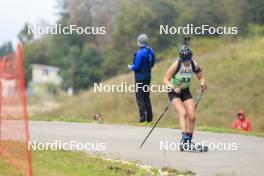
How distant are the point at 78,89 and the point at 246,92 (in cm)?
4613

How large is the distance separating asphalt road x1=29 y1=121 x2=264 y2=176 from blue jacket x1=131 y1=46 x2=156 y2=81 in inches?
46.7

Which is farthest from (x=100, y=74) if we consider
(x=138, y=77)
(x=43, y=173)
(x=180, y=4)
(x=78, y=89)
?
(x=43, y=173)

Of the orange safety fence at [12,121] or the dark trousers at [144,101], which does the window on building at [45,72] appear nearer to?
the dark trousers at [144,101]

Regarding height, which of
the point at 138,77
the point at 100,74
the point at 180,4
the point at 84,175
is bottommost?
the point at 84,175

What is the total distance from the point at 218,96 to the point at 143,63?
30567 mm

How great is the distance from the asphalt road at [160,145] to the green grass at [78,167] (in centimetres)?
63

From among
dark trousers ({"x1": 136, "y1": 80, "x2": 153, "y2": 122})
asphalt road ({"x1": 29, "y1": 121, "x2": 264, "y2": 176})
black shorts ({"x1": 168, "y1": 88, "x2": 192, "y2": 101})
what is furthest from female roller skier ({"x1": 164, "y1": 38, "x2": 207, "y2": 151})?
dark trousers ({"x1": 136, "y1": 80, "x2": 153, "y2": 122})

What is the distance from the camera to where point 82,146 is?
13.1 metres

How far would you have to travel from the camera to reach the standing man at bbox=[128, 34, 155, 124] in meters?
16.4

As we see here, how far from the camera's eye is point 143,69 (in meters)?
16.6

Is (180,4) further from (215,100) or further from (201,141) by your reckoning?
(201,141)

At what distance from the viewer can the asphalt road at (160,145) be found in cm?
1093

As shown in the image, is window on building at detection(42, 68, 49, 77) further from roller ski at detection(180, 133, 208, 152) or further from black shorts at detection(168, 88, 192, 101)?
roller ski at detection(180, 133, 208, 152)

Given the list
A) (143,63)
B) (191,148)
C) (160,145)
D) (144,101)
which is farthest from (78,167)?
(144,101)
